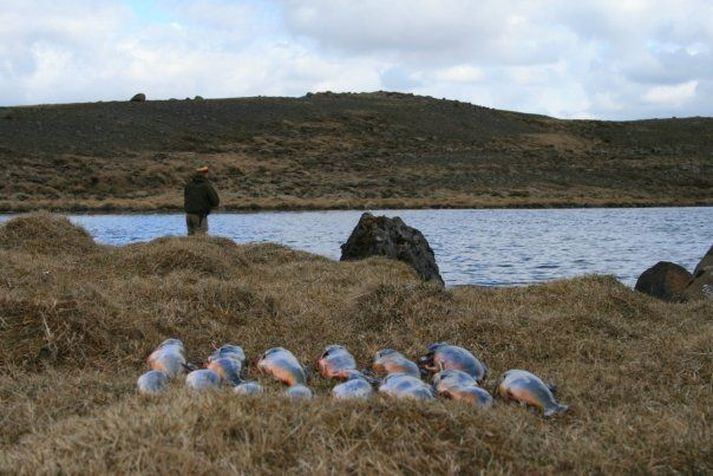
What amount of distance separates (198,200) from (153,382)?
40.5 feet

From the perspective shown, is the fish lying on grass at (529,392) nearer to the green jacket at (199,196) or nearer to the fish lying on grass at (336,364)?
the fish lying on grass at (336,364)

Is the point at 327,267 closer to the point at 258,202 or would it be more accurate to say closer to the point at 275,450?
the point at 275,450

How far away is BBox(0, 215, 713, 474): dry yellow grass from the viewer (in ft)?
14.0

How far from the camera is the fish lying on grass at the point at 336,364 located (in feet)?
22.3

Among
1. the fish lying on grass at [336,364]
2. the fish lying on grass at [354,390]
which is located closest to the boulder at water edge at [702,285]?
the fish lying on grass at [336,364]

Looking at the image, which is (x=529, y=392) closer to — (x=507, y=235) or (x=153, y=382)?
(x=153, y=382)

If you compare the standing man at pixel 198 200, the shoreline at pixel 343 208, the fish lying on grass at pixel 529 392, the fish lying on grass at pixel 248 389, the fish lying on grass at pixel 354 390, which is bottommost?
the shoreline at pixel 343 208

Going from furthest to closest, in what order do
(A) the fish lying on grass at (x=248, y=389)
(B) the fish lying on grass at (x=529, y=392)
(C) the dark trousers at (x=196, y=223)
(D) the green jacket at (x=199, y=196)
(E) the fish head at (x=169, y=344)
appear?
(C) the dark trousers at (x=196, y=223) < (D) the green jacket at (x=199, y=196) < (E) the fish head at (x=169, y=344) < (B) the fish lying on grass at (x=529, y=392) < (A) the fish lying on grass at (x=248, y=389)

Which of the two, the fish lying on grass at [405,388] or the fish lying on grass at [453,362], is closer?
the fish lying on grass at [405,388]

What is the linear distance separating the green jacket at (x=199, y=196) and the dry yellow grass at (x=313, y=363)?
364 cm

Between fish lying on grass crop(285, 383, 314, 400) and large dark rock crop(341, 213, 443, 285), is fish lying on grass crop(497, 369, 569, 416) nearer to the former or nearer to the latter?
fish lying on grass crop(285, 383, 314, 400)

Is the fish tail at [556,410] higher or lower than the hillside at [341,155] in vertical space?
lower

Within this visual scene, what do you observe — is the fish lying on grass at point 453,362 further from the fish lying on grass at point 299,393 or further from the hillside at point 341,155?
the hillside at point 341,155

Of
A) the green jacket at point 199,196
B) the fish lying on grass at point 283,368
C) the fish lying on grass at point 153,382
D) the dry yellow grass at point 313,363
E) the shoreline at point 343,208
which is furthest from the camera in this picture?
the shoreline at point 343,208
